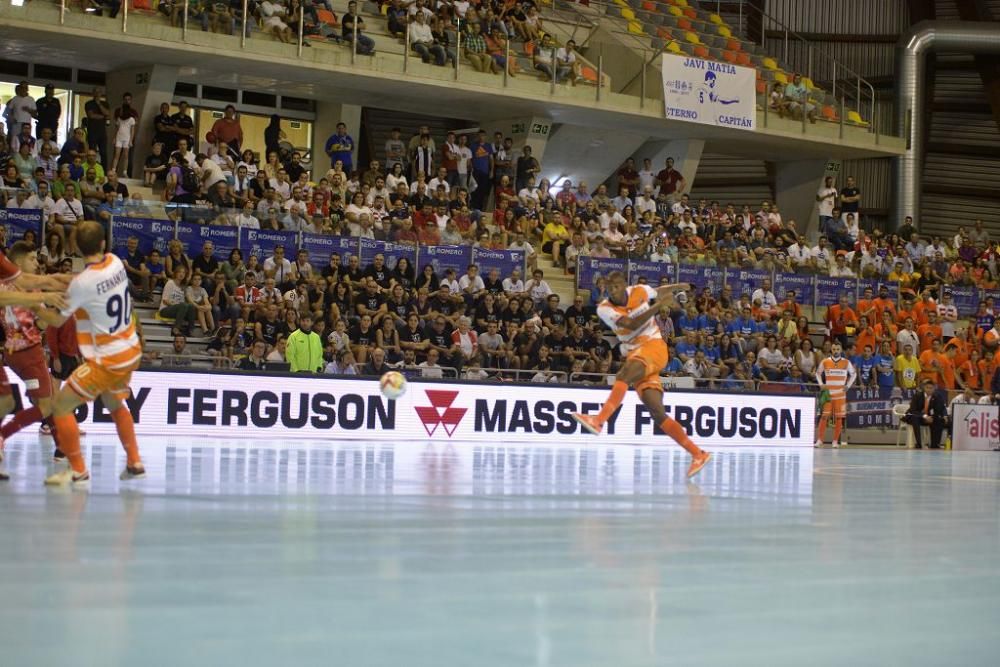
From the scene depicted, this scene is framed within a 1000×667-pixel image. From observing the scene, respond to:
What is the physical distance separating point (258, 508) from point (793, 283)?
24016 mm

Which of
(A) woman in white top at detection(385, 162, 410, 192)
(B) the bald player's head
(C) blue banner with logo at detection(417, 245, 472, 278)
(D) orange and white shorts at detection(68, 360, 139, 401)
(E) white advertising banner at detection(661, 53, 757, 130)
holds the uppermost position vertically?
(E) white advertising banner at detection(661, 53, 757, 130)

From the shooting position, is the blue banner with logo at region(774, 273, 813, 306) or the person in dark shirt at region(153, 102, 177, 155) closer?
the person in dark shirt at region(153, 102, 177, 155)

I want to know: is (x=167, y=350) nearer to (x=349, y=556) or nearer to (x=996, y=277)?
(x=349, y=556)

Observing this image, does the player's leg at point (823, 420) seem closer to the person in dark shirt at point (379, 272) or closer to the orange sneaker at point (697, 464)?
the person in dark shirt at point (379, 272)

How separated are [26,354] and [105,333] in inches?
76.1

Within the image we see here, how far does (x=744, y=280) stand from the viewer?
29.4 m

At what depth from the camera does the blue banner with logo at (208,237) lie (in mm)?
22234

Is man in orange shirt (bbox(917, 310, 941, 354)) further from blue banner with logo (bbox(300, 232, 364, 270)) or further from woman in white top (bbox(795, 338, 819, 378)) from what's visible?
blue banner with logo (bbox(300, 232, 364, 270))

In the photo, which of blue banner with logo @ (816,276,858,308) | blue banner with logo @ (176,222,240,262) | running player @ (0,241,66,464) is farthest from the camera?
blue banner with logo @ (816,276,858,308)

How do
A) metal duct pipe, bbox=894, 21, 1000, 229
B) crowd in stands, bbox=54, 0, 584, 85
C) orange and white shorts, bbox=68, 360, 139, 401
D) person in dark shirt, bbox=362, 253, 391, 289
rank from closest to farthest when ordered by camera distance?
orange and white shorts, bbox=68, 360, 139, 401 → person in dark shirt, bbox=362, 253, 391, 289 → crowd in stands, bbox=54, 0, 584, 85 → metal duct pipe, bbox=894, 21, 1000, 229

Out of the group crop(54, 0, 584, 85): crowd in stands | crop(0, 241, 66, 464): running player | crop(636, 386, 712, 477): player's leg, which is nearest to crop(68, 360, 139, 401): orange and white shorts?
crop(0, 241, 66, 464): running player

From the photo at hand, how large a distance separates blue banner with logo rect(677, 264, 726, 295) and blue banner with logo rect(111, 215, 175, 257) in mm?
11639

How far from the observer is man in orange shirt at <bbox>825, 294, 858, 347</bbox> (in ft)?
95.2

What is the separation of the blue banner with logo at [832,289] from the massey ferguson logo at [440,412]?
12.6 metres
